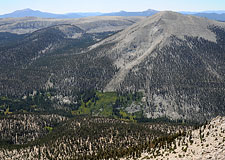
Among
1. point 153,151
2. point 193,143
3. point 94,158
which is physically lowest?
point 94,158

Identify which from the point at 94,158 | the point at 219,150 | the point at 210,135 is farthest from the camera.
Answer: the point at 94,158

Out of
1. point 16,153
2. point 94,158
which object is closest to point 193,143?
point 94,158

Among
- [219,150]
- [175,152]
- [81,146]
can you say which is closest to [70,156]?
[81,146]

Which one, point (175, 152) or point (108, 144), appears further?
point (108, 144)

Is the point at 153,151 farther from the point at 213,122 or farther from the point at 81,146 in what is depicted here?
the point at 81,146

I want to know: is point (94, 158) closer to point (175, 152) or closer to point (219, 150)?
point (175, 152)

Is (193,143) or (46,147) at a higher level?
(193,143)

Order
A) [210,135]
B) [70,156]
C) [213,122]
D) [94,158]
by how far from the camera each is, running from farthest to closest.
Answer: [70,156], [94,158], [213,122], [210,135]
